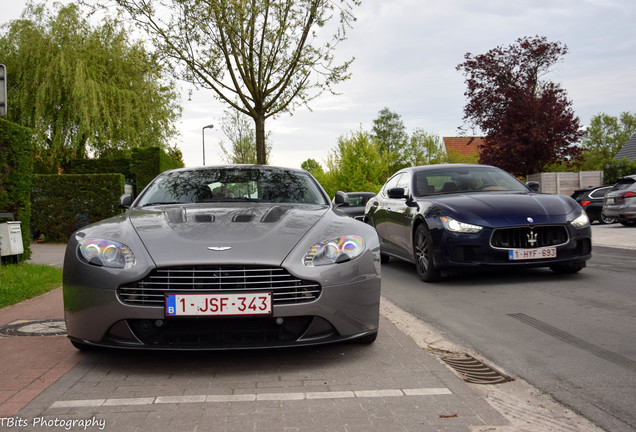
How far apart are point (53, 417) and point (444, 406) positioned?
186 centimetres

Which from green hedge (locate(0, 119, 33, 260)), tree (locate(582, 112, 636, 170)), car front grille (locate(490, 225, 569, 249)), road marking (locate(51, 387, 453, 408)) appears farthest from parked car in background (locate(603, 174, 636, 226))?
tree (locate(582, 112, 636, 170))

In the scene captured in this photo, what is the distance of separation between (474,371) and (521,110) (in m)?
27.3

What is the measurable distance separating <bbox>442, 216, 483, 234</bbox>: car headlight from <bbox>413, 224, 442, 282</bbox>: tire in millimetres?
298

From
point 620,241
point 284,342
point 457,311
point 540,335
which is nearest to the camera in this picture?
Result: point 284,342

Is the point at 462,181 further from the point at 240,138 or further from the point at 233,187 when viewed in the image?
the point at 240,138

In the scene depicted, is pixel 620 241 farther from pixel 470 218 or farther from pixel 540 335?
pixel 540 335

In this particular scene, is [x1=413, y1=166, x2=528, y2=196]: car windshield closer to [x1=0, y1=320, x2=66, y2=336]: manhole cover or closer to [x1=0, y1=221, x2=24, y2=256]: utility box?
[x1=0, y1=320, x2=66, y2=336]: manhole cover

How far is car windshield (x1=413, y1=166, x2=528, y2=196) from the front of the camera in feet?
27.1

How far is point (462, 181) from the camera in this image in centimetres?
839

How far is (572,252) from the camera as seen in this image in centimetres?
709

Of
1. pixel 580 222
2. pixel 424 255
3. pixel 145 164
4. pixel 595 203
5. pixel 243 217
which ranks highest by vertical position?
pixel 145 164

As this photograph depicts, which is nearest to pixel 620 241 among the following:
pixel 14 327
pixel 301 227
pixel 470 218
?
pixel 470 218

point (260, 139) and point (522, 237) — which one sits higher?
point (260, 139)

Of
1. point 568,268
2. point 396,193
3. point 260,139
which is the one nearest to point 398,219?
point 396,193
